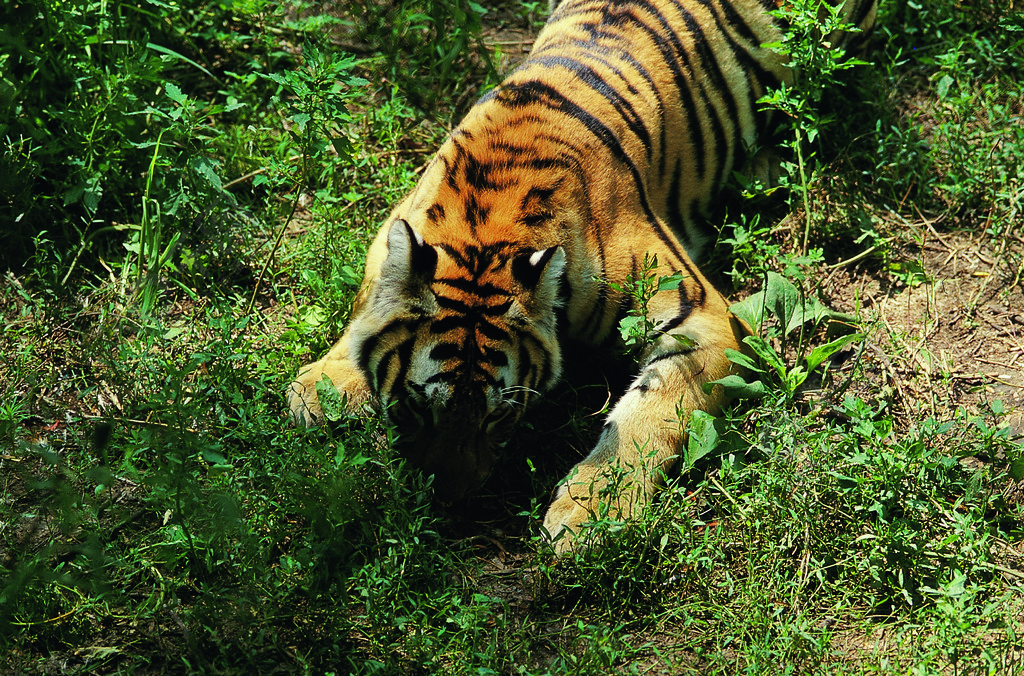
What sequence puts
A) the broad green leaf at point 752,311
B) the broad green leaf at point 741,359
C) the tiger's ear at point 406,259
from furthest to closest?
the broad green leaf at point 752,311 < the broad green leaf at point 741,359 < the tiger's ear at point 406,259

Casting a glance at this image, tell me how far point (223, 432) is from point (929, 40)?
4068 mm

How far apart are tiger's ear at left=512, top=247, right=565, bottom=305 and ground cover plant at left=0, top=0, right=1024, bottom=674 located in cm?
38

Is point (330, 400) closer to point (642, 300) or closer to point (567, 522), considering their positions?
point (567, 522)

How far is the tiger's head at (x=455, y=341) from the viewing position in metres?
2.82

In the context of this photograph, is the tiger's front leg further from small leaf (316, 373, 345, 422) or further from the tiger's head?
small leaf (316, 373, 345, 422)

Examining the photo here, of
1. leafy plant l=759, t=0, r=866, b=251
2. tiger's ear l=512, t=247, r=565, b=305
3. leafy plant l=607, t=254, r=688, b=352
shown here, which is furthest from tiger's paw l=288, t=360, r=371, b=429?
leafy plant l=759, t=0, r=866, b=251

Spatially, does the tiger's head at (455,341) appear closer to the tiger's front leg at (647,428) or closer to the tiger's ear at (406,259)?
the tiger's ear at (406,259)

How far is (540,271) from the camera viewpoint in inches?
112

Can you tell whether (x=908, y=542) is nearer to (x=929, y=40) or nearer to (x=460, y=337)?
(x=460, y=337)

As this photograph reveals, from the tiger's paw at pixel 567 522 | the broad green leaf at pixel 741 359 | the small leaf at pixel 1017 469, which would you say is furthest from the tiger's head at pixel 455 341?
the small leaf at pixel 1017 469

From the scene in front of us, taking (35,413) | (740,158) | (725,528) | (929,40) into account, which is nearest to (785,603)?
(725,528)

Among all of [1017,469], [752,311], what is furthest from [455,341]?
[1017,469]

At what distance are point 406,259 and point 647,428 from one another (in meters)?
1.01

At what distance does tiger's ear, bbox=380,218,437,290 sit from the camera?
2.78 meters
